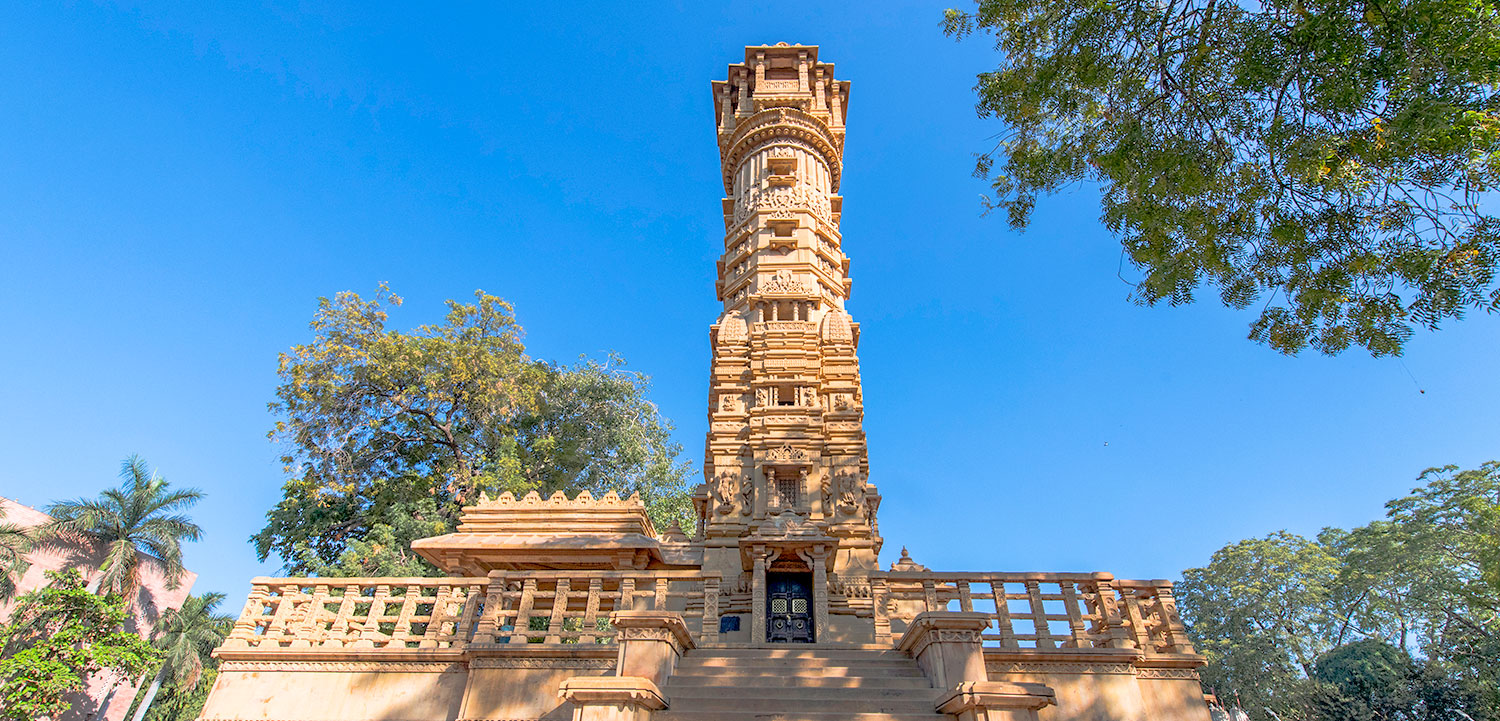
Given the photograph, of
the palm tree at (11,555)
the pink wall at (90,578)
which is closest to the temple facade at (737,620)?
the palm tree at (11,555)

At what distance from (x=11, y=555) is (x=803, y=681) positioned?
25206 mm

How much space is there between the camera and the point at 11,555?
70.6 ft

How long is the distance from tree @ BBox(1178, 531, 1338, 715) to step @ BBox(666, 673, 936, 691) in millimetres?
23437

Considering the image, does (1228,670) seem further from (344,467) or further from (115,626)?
(115,626)

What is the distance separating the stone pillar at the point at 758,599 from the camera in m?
12.9

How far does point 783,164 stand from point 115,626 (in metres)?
23.2

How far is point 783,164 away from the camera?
23.0 metres

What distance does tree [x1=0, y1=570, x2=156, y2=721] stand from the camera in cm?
1800

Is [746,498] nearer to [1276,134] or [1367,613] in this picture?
[1276,134]

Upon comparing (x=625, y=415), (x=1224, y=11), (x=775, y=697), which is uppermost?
(x=625, y=415)

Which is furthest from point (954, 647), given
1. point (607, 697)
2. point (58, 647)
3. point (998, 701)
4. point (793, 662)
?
point (58, 647)

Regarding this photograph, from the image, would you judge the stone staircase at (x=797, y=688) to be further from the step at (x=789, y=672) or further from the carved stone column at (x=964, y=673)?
the carved stone column at (x=964, y=673)

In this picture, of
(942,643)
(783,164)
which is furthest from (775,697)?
(783,164)

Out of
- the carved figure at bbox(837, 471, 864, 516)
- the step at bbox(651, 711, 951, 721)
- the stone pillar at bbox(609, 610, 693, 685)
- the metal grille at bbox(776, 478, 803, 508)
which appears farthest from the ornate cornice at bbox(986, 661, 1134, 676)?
the metal grille at bbox(776, 478, 803, 508)
